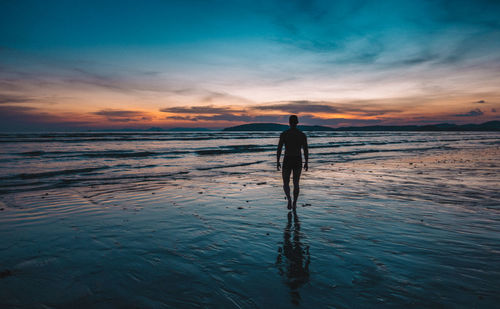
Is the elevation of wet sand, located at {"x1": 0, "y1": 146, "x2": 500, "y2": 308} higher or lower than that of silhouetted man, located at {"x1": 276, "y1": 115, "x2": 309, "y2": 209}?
lower

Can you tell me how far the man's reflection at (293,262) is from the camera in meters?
3.87

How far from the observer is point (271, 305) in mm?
3371

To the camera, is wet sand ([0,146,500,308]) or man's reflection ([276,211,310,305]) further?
man's reflection ([276,211,310,305])

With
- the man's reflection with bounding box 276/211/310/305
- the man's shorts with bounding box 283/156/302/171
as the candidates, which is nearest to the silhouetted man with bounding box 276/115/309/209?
the man's shorts with bounding box 283/156/302/171

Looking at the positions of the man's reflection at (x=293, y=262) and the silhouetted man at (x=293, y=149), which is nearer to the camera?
the man's reflection at (x=293, y=262)

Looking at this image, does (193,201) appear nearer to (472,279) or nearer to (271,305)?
(271,305)

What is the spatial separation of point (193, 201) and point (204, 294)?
5.54 meters

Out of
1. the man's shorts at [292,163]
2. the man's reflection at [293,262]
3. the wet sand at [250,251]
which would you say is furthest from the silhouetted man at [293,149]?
the man's reflection at [293,262]

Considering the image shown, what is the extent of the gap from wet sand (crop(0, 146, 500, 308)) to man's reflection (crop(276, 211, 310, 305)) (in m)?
0.02

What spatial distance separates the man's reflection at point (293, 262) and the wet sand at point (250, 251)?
0.06 feet

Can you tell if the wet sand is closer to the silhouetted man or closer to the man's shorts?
the silhouetted man

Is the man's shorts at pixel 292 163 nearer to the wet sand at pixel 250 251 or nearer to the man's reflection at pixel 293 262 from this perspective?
the wet sand at pixel 250 251

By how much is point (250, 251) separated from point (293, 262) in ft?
2.82

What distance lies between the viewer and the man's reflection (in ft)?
12.7
